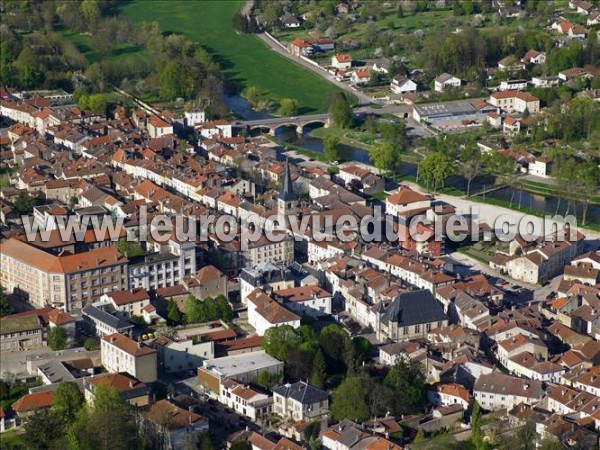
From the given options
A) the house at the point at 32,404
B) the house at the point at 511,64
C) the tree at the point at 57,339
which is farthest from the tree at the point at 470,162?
the house at the point at 32,404

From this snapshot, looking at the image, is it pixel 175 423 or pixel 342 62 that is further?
pixel 342 62

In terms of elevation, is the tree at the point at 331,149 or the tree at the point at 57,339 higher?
the tree at the point at 57,339

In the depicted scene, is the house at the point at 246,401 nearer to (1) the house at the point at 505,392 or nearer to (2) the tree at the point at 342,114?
(1) the house at the point at 505,392

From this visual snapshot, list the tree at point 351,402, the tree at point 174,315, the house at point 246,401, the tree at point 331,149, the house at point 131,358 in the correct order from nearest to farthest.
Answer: the tree at point 351,402 < the house at point 246,401 < the house at point 131,358 < the tree at point 174,315 < the tree at point 331,149

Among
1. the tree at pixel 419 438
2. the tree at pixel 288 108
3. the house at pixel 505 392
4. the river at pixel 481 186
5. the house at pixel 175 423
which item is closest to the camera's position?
the tree at pixel 419 438

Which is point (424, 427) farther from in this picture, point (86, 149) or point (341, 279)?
point (86, 149)

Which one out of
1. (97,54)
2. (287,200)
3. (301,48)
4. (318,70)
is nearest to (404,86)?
(318,70)

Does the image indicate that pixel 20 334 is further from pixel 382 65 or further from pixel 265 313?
pixel 382 65
